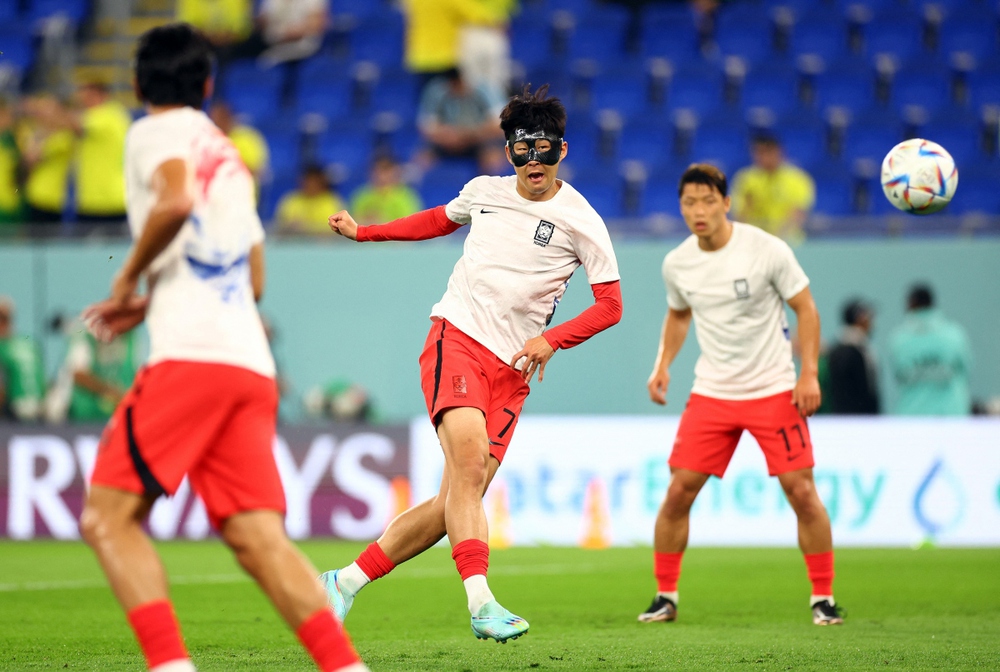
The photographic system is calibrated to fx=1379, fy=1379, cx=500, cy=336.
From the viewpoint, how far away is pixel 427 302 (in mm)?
13492

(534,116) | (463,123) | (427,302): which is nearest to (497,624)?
(534,116)

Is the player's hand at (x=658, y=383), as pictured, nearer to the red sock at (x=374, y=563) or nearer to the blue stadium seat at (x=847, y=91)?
the red sock at (x=374, y=563)

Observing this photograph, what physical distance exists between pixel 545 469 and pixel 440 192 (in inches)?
153

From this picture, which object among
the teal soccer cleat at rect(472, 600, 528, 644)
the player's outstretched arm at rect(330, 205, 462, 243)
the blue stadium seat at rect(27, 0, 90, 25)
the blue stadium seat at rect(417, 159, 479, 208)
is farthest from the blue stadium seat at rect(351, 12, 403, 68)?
the teal soccer cleat at rect(472, 600, 528, 644)

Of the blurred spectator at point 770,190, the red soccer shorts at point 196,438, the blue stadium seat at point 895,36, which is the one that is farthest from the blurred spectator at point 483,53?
the red soccer shorts at point 196,438

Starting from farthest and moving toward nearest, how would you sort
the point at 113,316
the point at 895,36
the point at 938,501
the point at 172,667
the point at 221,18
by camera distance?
the point at 221,18, the point at 895,36, the point at 938,501, the point at 113,316, the point at 172,667

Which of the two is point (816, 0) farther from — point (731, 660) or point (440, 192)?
point (731, 660)

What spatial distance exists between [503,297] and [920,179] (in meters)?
2.76

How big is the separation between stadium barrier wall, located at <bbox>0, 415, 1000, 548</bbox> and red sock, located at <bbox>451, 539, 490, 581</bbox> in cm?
670

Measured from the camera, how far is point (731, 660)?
5910mm

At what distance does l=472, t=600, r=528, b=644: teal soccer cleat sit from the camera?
17.6 feet

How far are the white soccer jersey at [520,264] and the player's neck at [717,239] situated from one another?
153cm

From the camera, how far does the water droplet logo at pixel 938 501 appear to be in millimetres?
12242

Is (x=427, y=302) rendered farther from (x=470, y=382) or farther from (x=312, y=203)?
(x=470, y=382)
